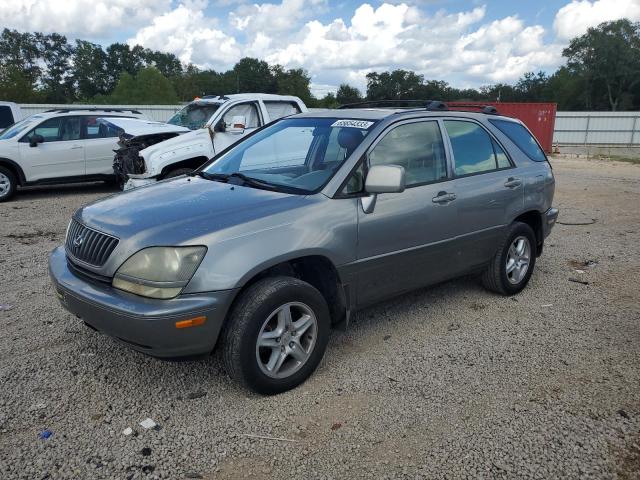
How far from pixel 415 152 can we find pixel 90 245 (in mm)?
2453

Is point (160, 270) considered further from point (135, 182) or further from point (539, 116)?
point (539, 116)

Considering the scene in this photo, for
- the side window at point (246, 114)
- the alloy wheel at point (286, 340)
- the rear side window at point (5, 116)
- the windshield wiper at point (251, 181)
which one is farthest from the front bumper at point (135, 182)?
the rear side window at point (5, 116)

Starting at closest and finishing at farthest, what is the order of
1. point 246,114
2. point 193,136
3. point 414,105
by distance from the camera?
point 414,105 < point 193,136 < point 246,114

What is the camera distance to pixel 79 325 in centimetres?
436

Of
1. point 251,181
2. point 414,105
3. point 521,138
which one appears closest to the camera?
point 251,181

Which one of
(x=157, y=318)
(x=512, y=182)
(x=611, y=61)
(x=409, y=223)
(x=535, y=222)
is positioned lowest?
(x=535, y=222)

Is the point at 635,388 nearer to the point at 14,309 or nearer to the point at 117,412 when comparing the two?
the point at 117,412

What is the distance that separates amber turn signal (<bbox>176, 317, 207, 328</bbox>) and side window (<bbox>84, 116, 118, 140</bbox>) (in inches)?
376

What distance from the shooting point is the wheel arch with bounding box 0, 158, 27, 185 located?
10312 millimetres

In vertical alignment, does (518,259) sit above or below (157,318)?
below

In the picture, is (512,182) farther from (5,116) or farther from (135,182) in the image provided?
(5,116)

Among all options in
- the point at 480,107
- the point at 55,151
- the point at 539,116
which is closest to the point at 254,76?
the point at 539,116

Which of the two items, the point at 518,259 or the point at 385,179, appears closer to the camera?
the point at 385,179

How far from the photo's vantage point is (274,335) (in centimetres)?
331
